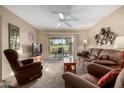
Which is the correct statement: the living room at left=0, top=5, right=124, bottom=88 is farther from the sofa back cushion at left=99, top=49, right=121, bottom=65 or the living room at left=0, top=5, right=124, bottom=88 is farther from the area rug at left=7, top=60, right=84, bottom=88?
the sofa back cushion at left=99, top=49, right=121, bottom=65

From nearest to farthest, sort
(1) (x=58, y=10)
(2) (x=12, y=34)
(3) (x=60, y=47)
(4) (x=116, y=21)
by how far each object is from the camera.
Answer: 1. (2) (x=12, y=34)
2. (1) (x=58, y=10)
3. (4) (x=116, y=21)
4. (3) (x=60, y=47)

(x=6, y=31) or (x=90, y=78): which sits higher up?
(x=6, y=31)

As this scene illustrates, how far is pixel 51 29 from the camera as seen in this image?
676 centimetres

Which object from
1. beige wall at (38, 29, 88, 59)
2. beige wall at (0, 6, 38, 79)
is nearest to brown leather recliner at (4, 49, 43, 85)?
beige wall at (0, 6, 38, 79)

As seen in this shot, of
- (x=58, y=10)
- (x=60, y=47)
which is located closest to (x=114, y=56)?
(x=58, y=10)

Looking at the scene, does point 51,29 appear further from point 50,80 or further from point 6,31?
point 50,80

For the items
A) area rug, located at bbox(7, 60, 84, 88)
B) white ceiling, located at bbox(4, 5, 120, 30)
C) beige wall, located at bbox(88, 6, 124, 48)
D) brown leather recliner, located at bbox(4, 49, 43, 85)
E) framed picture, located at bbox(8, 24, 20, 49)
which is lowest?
area rug, located at bbox(7, 60, 84, 88)

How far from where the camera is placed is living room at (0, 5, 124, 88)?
3290 millimetres

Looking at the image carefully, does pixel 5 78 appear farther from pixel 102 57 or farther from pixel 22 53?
pixel 102 57

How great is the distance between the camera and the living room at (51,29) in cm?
329

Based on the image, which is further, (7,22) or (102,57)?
(102,57)
